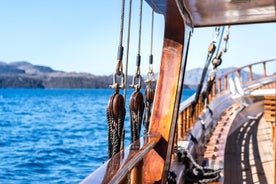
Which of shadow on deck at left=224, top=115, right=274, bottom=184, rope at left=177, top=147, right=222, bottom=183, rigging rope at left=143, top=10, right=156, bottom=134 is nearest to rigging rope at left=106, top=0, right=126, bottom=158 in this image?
rigging rope at left=143, top=10, right=156, bottom=134

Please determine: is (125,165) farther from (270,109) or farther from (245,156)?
(270,109)

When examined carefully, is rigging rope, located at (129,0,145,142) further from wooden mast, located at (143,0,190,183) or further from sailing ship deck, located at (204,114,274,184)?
sailing ship deck, located at (204,114,274,184)

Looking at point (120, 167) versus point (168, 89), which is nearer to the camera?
point (120, 167)

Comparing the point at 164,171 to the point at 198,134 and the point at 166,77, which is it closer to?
the point at 166,77

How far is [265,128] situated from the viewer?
772 centimetres

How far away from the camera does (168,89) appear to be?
104 inches

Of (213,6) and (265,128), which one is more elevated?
(213,6)

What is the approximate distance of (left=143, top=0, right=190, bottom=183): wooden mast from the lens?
247 cm

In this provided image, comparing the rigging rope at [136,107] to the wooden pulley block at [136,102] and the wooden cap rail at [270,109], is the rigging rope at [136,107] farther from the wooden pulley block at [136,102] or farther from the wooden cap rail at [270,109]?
the wooden cap rail at [270,109]

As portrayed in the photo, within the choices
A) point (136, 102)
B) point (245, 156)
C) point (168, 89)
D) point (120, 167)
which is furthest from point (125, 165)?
point (245, 156)

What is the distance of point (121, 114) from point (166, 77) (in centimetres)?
76

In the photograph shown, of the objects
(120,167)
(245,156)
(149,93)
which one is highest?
(149,93)

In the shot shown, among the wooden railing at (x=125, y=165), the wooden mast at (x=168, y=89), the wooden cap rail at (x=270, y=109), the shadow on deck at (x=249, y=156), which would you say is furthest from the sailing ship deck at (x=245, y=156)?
the wooden railing at (x=125, y=165)

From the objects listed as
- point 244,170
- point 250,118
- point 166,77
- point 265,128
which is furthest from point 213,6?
point 250,118
